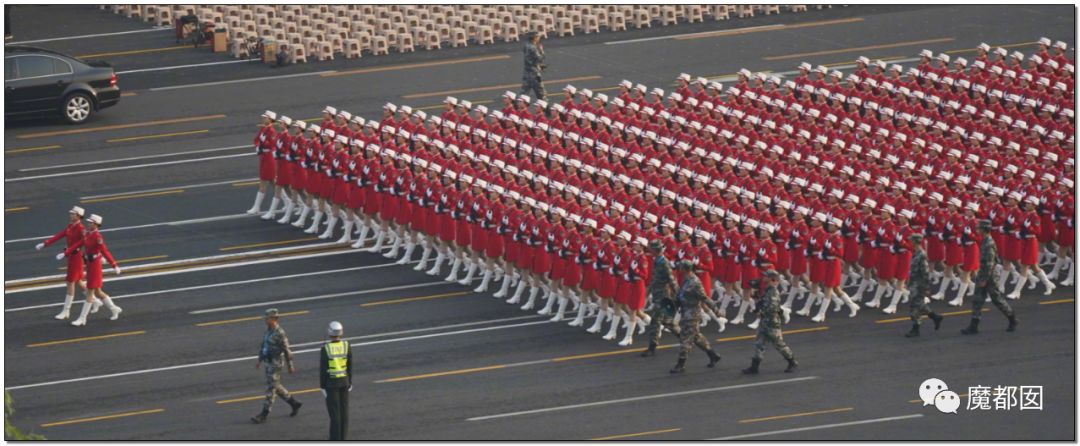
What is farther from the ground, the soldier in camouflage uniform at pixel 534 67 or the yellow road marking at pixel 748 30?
the soldier in camouflage uniform at pixel 534 67

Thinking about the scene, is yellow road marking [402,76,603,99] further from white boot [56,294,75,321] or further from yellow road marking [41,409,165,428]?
yellow road marking [41,409,165,428]

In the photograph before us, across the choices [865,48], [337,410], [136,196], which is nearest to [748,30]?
[865,48]

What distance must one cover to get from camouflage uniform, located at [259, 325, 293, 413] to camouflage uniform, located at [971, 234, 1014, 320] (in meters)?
10.5

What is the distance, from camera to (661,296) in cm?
3203

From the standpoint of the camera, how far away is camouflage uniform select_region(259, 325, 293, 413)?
96.4 ft

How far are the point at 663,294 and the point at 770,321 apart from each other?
1.78m

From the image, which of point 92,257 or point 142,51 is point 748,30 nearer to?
point 142,51

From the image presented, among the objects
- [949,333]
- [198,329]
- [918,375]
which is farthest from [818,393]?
[198,329]

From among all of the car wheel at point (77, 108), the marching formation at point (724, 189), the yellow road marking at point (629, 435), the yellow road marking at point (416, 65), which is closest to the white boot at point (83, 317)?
the marching formation at point (724, 189)

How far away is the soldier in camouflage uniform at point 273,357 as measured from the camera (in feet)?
96.4

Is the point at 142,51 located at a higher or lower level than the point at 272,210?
higher

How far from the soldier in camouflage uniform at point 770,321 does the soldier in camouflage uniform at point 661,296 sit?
137 centimetres

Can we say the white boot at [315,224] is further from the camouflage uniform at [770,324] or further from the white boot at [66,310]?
the camouflage uniform at [770,324]

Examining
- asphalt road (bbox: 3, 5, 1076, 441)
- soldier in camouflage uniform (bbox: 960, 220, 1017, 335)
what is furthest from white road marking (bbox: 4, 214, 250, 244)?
soldier in camouflage uniform (bbox: 960, 220, 1017, 335)
